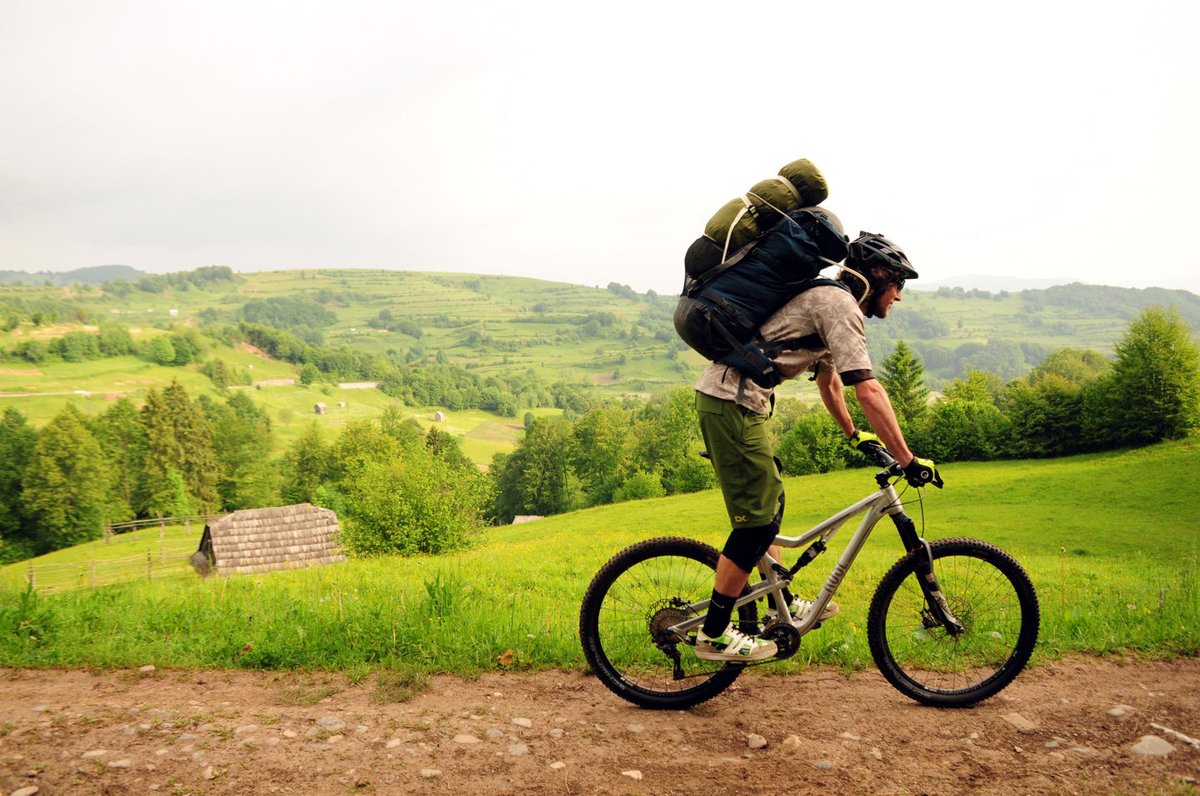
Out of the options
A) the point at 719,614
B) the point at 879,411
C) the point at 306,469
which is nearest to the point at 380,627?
the point at 719,614

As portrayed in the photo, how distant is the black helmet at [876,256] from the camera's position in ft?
14.4

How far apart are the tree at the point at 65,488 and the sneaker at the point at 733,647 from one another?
311 ft

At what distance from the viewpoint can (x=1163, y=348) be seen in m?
52.7

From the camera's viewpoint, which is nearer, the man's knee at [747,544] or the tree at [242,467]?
the man's knee at [747,544]

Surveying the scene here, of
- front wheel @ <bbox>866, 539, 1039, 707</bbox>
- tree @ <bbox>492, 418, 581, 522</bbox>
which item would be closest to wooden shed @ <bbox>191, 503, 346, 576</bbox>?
front wheel @ <bbox>866, 539, 1039, 707</bbox>

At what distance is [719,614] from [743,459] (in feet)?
3.28

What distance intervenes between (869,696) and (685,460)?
70759 millimetres

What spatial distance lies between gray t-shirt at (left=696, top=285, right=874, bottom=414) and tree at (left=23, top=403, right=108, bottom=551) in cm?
9520

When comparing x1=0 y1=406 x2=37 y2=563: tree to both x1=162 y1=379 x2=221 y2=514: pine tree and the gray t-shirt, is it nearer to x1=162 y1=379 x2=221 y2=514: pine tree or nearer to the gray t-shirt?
x1=162 y1=379 x2=221 y2=514: pine tree

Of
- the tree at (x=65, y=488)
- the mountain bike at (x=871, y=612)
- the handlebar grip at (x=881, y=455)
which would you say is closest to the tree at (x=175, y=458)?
the tree at (x=65, y=488)

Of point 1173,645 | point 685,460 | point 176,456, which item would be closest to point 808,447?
point 685,460

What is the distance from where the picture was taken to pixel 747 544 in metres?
4.26

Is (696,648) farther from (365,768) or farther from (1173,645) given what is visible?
(1173,645)

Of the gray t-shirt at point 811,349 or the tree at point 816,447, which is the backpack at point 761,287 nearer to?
the gray t-shirt at point 811,349
